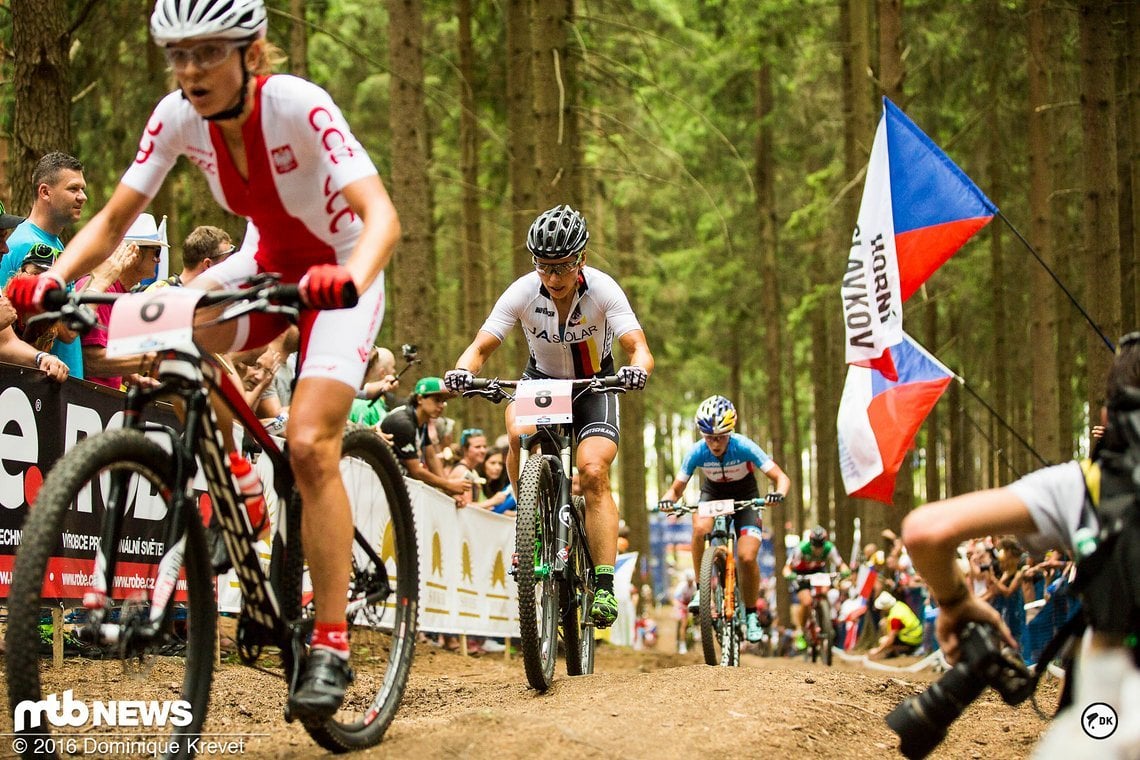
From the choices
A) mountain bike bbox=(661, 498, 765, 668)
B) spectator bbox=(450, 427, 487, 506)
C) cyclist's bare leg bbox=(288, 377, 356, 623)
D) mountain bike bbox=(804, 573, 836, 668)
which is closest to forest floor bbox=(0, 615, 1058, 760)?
cyclist's bare leg bbox=(288, 377, 356, 623)

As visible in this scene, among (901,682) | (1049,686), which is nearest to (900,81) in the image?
(1049,686)

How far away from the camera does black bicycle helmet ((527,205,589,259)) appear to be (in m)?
7.54

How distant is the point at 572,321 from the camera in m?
8.00

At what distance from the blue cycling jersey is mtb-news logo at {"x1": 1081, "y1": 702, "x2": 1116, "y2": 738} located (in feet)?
27.0

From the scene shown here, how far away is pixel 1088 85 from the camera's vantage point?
15.3 meters

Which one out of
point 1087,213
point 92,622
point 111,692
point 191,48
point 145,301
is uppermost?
point 1087,213

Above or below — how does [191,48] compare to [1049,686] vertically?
above

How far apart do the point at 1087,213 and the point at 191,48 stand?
13.4m

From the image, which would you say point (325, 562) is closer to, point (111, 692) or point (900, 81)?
point (111, 692)

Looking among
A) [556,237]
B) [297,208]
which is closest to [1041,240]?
[556,237]

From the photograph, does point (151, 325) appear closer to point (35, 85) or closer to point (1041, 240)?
point (35, 85)

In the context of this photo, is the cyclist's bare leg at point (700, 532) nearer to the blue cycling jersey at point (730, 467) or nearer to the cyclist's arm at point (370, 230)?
the blue cycling jersey at point (730, 467)

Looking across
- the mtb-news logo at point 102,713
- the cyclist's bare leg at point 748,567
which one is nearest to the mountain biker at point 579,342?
the mtb-news logo at point 102,713

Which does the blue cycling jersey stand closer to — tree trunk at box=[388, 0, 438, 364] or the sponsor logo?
tree trunk at box=[388, 0, 438, 364]
